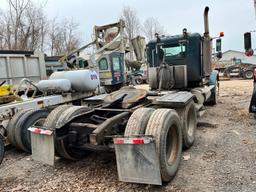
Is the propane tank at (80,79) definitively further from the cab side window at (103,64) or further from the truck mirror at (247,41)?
the truck mirror at (247,41)

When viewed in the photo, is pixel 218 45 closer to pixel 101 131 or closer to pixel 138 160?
pixel 101 131

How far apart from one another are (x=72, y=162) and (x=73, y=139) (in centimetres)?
73

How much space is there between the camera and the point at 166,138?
3.71 m

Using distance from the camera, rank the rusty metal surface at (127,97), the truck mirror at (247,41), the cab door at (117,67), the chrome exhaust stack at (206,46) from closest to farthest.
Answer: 1. the rusty metal surface at (127,97)
2. the truck mirror at (247,41)
3. the chrome exhaust stack at (206,46)
4. the cab door at (117,67)

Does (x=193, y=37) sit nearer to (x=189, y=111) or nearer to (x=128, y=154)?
(x=189, y=111)

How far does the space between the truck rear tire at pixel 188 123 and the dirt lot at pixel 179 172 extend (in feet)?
0.53

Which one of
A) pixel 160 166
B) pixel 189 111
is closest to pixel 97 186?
pixel 160 166

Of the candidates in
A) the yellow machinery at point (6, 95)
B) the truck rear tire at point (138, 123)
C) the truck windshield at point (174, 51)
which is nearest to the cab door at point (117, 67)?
the truck windshield at point (174, 51)

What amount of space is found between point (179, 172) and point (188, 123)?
1638mm

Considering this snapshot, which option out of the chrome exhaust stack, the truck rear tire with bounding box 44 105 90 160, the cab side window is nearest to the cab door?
the cab side window

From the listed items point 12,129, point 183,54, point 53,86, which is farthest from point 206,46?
point 12,129

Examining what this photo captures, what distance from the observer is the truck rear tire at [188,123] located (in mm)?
4836

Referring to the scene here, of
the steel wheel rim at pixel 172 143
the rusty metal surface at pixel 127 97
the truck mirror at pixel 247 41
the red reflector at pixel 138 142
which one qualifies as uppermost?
the truck mirror at pixel 247 41

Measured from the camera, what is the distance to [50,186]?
150 inches
